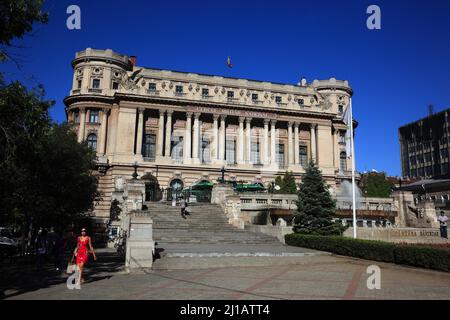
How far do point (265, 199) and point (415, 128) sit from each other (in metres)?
103

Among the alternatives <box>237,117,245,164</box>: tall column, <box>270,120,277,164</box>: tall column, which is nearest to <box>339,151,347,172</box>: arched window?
<box>270,120,277,164</box>: tall column

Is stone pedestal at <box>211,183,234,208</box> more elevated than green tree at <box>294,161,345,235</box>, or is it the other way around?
stone pedestal at <box>211,183,234,208</box>

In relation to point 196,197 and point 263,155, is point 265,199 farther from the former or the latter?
point 263,155

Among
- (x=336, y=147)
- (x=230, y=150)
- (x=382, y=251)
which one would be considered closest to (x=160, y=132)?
(x=230, y=150)

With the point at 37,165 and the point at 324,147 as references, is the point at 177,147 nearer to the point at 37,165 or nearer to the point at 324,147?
the point at 324,147

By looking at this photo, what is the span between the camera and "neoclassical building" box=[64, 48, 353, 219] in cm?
5338

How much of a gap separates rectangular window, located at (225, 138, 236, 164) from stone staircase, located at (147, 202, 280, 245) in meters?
24.4

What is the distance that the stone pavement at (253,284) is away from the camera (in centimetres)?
1084

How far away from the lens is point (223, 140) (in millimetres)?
57375

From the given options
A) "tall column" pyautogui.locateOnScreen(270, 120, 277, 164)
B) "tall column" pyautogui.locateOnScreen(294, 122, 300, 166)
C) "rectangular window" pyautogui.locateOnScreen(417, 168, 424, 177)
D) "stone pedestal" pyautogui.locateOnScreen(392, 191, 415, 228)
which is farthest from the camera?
"rectangular window" pyautogui.locateOnScreen(417, 168, 424, 177)

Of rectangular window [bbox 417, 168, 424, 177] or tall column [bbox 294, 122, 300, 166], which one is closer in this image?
tall column [bbox 294, 122, 300, 166]

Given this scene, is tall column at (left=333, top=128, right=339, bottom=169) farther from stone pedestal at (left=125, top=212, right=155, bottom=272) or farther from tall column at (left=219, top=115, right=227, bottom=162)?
stone pedestal at (left=125, top=212, right=155, bottom=272)

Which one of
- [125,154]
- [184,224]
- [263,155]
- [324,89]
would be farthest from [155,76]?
[184,224]

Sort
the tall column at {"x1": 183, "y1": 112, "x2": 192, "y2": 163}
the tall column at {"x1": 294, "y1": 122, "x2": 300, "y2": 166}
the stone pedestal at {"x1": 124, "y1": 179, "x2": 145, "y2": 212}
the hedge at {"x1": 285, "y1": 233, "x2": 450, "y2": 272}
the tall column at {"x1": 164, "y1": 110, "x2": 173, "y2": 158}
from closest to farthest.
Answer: the hedge at {"x1": 285, "y1": 233, "x2": 450, "y2": 272} → the stone pedestal at {"x1": 124, "y1": 179, "x2": 145, "y2": 212} → the tall column at {"x1": 164, "y1": 110, "x2": 173, "y2": 158} → the tall column at {"x1": 183, "y1": 112, "x2": 192, "y2": 163} → the tall column at {"x1": 294, "y1": 122, "x2": 300, "y2": 166}
